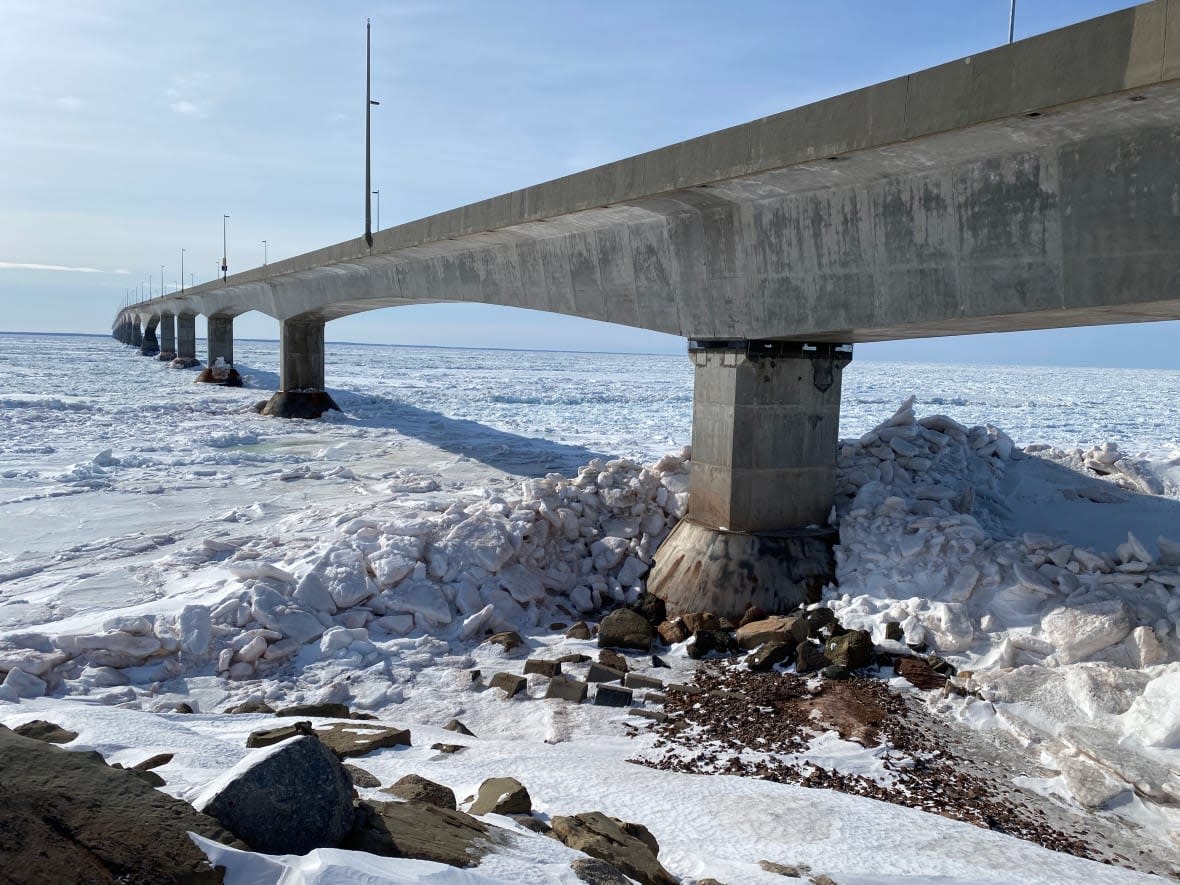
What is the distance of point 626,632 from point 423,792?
414 centimetres

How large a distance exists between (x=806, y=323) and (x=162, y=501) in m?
9.95

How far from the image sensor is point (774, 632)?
7980mm

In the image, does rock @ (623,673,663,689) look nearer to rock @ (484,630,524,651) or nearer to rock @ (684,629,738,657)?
rock @ (684,629,738,657)

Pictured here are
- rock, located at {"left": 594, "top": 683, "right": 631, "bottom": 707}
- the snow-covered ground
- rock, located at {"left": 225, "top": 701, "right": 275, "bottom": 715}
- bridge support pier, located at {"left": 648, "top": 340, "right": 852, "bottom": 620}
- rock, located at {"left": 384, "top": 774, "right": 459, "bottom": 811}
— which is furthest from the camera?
bridge support pier, located at {"left": 648, "top": 340, "right": 852, "bottom": 620}

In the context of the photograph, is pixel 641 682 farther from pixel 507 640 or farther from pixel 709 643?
pixel 507 640

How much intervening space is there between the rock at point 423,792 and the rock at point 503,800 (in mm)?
138

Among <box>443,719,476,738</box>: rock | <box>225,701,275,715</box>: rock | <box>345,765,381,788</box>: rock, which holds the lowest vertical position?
<box>443,719,476,738</box>: rock

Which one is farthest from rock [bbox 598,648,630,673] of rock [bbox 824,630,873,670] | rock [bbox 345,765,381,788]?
rock [bbox 345,765,381,788]

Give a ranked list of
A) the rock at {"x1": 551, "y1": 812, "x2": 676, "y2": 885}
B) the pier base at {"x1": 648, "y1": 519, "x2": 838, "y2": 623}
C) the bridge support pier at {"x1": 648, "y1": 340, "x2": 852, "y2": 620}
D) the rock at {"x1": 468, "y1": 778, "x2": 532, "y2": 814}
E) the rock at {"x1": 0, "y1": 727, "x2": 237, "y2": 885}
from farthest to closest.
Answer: the bridge support pier at {"x1": 648, "y1": 340, "x2": 852, "y2": 620} < the pier base at {"x1": 648, "y1": 519, "x2": 838, "y2": 623} < the rock at {"x1": 468, "y1": 778, "x2": 532, "y2": 814} < the rock at {"x1": 551, "y1": 812, "x2": 676, "y2": 885} < the rock at {"x1": 0, "y1": 727, "x2": 237, "y2": 885}

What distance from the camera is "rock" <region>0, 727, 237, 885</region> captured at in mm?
2789

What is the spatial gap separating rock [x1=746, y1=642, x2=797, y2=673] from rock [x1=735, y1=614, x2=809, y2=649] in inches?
5.4

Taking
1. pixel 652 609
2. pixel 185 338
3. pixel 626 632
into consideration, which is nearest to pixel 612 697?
pixel 626 632

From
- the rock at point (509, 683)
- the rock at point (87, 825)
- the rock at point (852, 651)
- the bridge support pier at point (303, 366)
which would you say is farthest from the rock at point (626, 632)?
the bridge support pier at point (303, 366)

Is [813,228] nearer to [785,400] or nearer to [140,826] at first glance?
[785,400]
